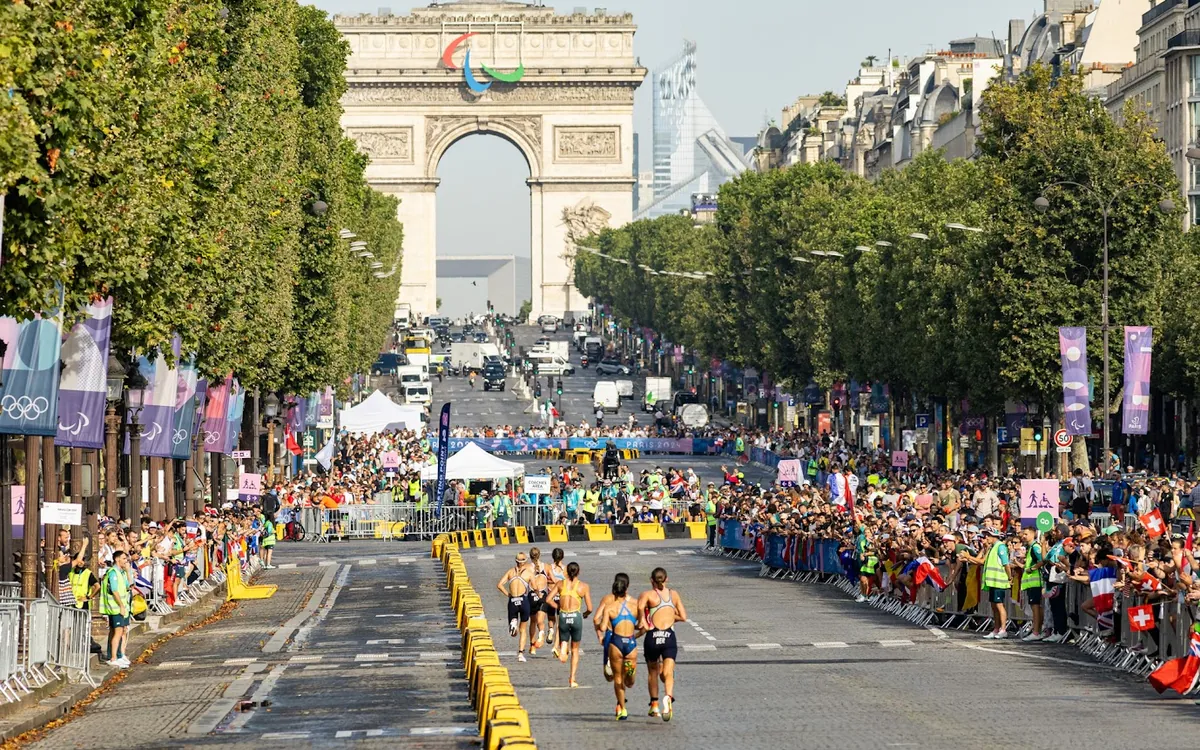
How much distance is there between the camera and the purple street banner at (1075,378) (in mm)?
57031

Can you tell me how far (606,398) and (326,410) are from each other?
2024 inches

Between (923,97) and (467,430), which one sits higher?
(923,97)

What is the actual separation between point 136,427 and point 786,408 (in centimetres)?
8348

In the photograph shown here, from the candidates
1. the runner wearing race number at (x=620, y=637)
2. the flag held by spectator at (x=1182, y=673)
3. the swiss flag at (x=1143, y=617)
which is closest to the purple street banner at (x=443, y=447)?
the swiss flag at (x=1143, y=617)

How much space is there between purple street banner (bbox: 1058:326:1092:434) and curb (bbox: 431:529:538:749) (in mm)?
24389

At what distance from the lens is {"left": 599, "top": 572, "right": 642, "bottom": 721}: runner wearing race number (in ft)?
76.1

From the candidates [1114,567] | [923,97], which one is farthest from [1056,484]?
[923,97]

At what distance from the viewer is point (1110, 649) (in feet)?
97.4

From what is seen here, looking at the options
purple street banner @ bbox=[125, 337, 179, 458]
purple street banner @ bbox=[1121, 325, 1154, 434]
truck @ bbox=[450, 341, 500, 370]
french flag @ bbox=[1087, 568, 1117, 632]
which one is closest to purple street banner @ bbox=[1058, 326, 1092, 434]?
purple street banner @ bbox=[1121, 325, 1154, 434]

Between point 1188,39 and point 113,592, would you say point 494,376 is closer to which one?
point 1188,39

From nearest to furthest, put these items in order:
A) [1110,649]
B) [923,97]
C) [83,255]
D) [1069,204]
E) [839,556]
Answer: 1. [83,255]
2. [1110,649]
3. [839,556]
4. [1069,204]
5. [923,97]

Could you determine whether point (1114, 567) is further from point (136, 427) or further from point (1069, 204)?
point (1069, 204)

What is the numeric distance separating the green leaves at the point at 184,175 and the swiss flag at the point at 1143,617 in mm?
11366

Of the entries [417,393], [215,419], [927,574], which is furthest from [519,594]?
[417,393]
